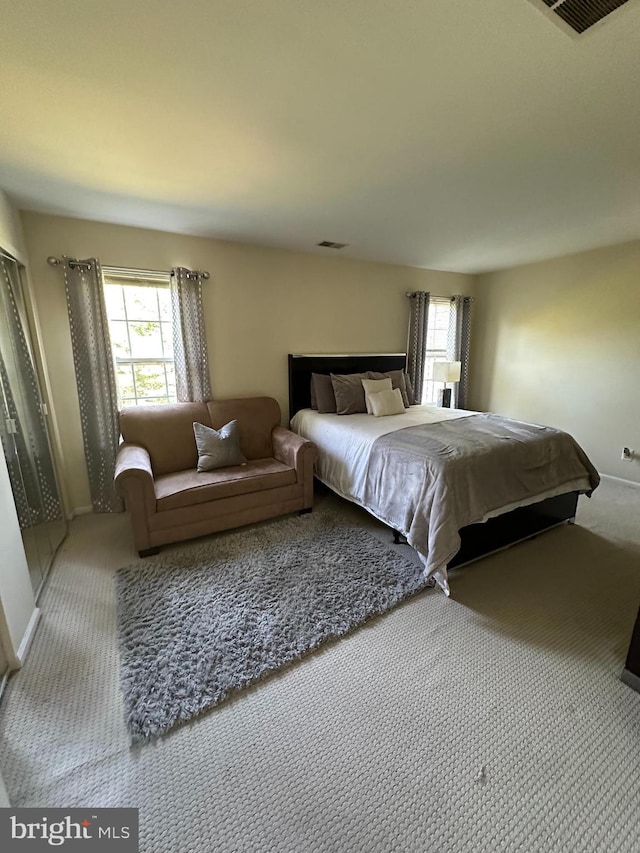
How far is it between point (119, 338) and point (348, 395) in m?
2.16

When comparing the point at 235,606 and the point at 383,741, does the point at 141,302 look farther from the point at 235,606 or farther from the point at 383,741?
the point at 383,741

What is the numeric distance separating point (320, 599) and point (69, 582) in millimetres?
1566

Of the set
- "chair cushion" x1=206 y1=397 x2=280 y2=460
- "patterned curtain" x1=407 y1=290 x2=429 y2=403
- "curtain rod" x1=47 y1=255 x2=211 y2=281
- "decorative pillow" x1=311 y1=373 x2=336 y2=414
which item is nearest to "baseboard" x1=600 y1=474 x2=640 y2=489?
"patterned curtain" x1=407 y1=290 x2=429 y2=403

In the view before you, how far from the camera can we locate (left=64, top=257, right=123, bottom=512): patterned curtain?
2.78m

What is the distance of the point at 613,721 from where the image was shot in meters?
1.37

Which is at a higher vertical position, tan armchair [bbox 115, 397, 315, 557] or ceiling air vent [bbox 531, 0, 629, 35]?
ceiling air vent [bbox 531, 0, 629, 35]

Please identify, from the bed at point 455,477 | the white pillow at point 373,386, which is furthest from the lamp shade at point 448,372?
the bed at point 455,477

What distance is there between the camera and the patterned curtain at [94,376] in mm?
2777

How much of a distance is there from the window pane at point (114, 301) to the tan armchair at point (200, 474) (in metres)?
0.82

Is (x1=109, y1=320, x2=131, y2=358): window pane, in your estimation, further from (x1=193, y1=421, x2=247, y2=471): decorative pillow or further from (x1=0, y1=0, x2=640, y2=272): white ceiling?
(x1=193, y1=421, x2=247, y2=471): decorative pillow

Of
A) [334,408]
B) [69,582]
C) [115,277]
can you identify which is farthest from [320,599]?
[115,277]

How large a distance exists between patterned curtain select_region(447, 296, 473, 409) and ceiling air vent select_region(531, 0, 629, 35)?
3.89 m

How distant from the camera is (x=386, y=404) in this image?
3.53 m

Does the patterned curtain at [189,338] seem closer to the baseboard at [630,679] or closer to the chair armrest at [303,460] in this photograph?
the chair armrest at [303,460]
